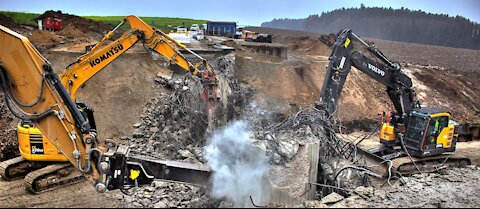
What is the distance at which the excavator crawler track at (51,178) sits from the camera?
9.52m

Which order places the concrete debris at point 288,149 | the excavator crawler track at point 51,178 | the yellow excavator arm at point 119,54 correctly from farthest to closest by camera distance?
the yellow excavator arm at point 119,54 < the concrete debris at point 288,149 < the excavator crawler track at point 51,178

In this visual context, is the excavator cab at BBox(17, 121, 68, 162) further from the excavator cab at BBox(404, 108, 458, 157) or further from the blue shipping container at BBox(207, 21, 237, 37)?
the blue shipping container at BBox(207, 21, 237, 37)

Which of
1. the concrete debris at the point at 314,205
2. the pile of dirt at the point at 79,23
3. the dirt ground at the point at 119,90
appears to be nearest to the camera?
the concrete debris at the point at 314,205

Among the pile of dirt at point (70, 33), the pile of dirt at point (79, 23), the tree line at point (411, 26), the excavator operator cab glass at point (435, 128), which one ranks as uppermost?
the tree line at point (411, 26)

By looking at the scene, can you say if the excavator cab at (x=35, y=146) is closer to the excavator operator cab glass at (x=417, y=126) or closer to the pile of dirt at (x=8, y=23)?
the excavator operator cab glass at (x=417, y=126)

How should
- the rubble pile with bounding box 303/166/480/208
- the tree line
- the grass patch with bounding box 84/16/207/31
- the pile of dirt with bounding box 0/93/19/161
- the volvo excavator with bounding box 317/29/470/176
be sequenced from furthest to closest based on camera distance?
the tree line → the grass patch with bounding box 84/16/207/31 → the pile of dirt with bounding box 0/93/19/161 → the volvo excavator with bounding box 317/29/470/176 → the rubble pile with bounding box 303/166/480/208

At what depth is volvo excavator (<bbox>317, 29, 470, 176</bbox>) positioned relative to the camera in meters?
10.9

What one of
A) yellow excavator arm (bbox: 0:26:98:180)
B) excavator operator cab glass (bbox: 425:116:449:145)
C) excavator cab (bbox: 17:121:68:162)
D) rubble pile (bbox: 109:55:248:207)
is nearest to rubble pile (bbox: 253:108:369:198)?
rubble pile (bbox: 109:55:248:207)

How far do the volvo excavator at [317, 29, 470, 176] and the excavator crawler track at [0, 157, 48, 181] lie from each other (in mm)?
7220

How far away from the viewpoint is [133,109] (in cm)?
1515

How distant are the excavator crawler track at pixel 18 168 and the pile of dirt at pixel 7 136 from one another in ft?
8.78


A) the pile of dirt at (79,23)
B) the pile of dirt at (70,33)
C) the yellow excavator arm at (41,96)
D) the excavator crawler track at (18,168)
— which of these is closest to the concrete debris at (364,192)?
the yellow excavator arm at (41,96)

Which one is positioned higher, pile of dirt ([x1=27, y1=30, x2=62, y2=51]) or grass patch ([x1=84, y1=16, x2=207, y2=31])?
grass patch ([x1=84, y1=16, x2=207, y2=31])

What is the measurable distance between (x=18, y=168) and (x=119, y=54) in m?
3.66
